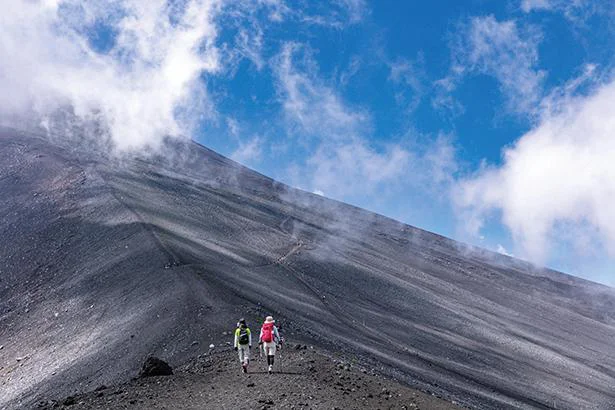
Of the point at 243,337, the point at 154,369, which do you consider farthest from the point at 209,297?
the point at 243,337

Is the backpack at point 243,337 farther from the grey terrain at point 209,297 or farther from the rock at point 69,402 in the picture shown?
the rock at point 69,402

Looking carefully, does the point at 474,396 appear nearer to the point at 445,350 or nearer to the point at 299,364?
the point at 445,350

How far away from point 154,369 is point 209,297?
30.1ft

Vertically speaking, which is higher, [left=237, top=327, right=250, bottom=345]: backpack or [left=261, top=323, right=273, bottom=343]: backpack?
[left=261, top=323, right=273, bottom=343]: backpack

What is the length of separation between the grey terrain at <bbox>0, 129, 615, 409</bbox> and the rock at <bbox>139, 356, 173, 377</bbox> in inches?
98.6

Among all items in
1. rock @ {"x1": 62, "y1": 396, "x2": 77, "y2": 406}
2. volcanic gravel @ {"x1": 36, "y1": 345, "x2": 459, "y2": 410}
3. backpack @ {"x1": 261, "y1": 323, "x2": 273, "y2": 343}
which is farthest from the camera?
backpack @ {"x1": 261, "y1": 323, "x2": 273, "y2": 343}

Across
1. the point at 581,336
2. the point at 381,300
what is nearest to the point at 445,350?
the point at 381,300

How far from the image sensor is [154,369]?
17.2 meters

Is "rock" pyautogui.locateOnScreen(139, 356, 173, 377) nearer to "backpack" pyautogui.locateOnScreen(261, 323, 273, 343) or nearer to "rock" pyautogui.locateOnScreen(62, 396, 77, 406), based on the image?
"rock" pyautogui.locateOnScreen(62, 396, 77, 406)

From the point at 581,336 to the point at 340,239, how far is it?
83.2ft

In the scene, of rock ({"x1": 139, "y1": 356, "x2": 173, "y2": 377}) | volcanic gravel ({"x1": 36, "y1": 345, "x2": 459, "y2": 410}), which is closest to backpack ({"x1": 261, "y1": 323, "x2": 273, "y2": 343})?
volcanic gravel ({"x1": 36, "y1": 345, "x2": 459, "y2": 410})

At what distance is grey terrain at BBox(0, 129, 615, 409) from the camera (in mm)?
25062

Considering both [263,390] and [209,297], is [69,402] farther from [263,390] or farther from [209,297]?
[209,297]

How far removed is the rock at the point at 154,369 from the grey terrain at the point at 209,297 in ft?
8.21
